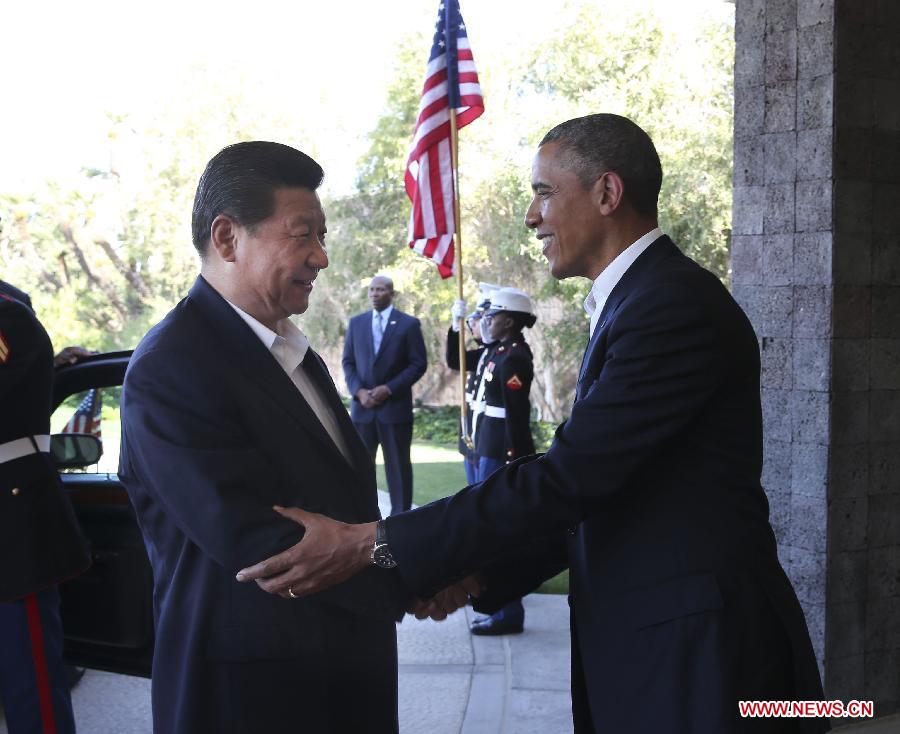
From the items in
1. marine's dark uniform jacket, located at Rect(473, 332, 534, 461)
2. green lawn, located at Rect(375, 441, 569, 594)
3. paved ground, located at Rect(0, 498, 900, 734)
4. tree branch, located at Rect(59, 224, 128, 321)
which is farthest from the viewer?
tree branch, located at Rect(59, 224, 128, 321)

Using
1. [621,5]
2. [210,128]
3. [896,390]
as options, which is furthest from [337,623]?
[210,128]

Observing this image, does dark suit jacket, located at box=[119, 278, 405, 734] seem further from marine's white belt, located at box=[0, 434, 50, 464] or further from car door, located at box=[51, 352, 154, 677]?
car door, located at box=[51, 352, 154, 677]

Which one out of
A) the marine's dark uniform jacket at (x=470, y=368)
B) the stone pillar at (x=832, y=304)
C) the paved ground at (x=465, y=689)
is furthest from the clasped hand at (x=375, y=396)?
the stone pillar at (x=832, y=304)

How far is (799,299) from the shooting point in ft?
13.4

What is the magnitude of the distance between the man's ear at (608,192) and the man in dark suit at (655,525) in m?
0.11

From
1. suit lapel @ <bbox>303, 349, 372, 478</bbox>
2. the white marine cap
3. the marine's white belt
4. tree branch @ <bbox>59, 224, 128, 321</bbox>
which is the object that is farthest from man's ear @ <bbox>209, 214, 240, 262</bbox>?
tree branch @ <bbox>59, 224, 128, 321</bbox>

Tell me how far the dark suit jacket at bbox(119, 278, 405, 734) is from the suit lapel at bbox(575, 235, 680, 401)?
56cm

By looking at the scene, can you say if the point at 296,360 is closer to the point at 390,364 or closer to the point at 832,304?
the point at 832,304

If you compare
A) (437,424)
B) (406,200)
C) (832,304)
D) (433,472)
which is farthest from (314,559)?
(406,200)

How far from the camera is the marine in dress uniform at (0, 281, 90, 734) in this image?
329cm

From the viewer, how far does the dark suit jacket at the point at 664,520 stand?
198 centimetres

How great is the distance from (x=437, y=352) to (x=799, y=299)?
55.7 feet

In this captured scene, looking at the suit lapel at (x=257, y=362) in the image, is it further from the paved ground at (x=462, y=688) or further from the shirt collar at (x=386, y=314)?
the shirt collar at (x=386, y=314)

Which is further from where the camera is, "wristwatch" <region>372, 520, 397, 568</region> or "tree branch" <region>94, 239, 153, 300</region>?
"tree branch" <region>94, 239, 153, 300</region>
